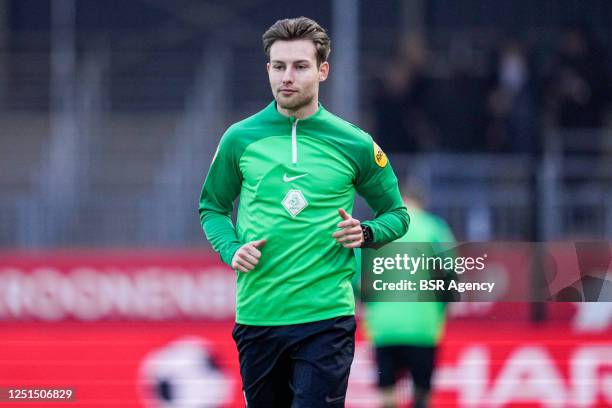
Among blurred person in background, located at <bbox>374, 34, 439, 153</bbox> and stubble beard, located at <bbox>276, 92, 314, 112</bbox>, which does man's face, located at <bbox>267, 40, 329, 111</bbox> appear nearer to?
stubble beard, located at <bbox>276, 92, 314, 112</bbox>

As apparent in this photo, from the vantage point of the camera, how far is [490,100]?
42.5 ft

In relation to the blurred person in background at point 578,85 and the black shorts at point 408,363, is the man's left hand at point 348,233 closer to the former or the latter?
the black shorts at point 408,363

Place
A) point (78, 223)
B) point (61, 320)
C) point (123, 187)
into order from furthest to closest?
point (123, 187), point (78, 223), point (61, 320)

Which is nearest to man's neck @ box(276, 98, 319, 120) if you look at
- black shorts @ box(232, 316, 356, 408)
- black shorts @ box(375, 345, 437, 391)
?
black shorts @ box(232, 316, 356, 408)

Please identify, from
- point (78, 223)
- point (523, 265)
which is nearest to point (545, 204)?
point (523, 265)

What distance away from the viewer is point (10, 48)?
Result: 56.6 feet

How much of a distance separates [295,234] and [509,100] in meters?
8.90

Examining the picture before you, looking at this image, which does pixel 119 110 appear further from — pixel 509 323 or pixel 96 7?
pixel 509 323

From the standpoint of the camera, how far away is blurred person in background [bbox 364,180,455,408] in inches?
293

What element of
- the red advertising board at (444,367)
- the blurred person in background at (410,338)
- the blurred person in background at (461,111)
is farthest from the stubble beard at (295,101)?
the blurred person in background at (461,111)

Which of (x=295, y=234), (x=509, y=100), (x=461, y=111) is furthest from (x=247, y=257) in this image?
(x=461, y=111)

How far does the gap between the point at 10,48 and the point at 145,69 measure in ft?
6.38

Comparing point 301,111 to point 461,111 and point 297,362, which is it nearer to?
point 297,362

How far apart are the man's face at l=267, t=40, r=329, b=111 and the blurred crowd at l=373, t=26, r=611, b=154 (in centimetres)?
859
